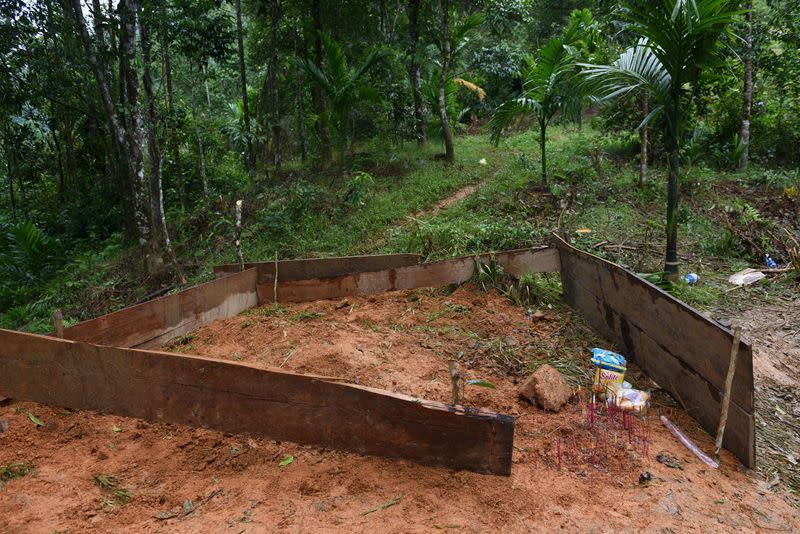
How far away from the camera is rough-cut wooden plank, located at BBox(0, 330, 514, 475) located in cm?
235

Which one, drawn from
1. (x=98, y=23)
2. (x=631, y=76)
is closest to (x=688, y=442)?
(x=631, y=76)

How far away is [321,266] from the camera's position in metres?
5.28

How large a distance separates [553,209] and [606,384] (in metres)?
4.99

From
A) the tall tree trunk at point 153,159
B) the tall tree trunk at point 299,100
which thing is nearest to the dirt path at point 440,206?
the tall tree trunk at point 153,159

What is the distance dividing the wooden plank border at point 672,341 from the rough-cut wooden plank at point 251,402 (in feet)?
4.20

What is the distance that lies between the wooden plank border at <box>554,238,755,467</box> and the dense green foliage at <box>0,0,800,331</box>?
155cm

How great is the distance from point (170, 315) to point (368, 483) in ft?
8.69

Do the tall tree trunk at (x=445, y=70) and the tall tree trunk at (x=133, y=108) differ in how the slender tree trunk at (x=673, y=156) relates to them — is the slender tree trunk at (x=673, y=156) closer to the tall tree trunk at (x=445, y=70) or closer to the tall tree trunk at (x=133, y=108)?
the tall tree trunk at (x=133, y=108)

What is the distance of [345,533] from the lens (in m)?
2.08

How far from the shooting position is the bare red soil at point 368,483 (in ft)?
7.18

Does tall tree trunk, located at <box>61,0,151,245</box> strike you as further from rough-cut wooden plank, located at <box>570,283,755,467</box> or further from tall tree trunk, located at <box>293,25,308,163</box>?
rough-cut wooden plank, located at <box>570,283,755,467</box>

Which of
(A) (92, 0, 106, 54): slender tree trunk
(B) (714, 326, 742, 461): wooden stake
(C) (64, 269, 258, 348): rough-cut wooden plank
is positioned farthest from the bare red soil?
(A) (92, 0, 106, 54): slender tree trunk

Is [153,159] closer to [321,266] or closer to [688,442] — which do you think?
[321,266]

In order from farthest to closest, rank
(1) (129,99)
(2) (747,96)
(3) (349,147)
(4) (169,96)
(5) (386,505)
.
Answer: (3) (349,147)
(4) (169,96)
(2) (747,96)
(1) (129,99)
(5) (386,505)
